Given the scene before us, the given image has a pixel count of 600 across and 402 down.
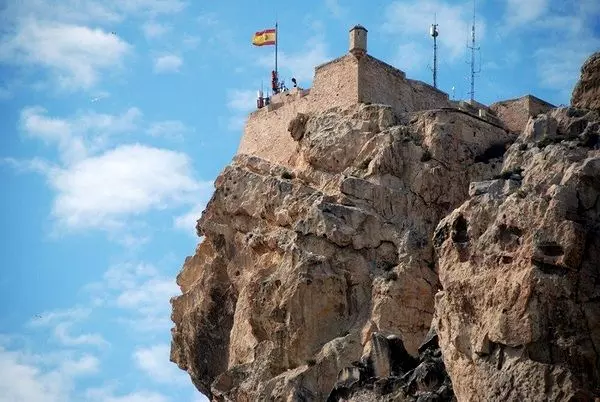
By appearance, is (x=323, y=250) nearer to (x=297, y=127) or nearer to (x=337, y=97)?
(x=297, y=127)

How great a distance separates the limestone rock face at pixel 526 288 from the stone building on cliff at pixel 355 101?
2020 centimetres

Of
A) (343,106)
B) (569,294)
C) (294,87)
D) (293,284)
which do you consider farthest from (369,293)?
(569,294)

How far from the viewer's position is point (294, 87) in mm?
64188

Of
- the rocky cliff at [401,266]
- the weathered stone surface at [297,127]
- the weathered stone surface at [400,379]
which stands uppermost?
the weathered stone surface at [297,127]

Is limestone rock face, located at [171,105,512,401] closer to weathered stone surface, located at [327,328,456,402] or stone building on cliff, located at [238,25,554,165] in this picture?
stone building on cliff, located at [238,25,554,165]

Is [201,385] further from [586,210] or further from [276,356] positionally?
[586,210]

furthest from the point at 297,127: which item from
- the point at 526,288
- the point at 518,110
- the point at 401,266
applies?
the point at 526,288

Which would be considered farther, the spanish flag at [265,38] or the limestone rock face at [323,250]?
the spanish flag at [265,38]

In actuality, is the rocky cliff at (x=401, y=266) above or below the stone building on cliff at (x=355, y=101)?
below

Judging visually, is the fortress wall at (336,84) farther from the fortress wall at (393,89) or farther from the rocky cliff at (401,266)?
the rocky cliff at (401,266)

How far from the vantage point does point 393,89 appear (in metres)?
60.4

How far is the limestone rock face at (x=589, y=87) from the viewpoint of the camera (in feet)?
142

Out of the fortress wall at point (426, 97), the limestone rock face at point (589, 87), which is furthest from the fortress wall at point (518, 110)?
the limestone rock face at point (589, 87)

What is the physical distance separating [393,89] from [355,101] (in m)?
2.36
